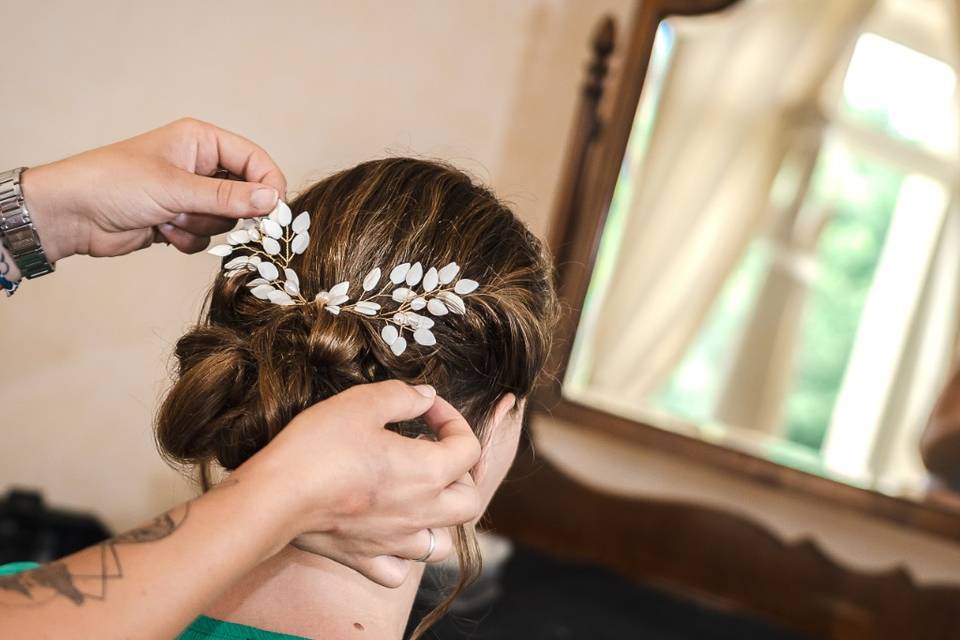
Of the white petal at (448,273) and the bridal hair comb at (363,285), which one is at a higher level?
the white petal at (448,273)

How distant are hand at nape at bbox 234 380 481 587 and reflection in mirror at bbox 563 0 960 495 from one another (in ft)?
3.99

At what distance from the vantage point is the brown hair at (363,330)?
0.87 meters

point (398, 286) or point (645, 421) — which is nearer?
point (398, 286)

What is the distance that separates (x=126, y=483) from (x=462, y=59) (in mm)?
1437

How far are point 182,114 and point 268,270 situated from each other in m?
1.34

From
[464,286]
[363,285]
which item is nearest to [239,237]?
[363,285]

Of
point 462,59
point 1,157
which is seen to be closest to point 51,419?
point 1,157

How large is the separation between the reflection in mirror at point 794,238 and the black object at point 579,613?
1.26 ft

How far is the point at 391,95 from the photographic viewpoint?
7.32ft

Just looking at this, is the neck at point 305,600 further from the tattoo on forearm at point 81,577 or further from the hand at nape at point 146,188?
the hand at nape at point 146,188

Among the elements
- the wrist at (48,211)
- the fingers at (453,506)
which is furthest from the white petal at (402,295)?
the wrist at (48,211)

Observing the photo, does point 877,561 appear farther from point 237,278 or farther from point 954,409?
point 237,278

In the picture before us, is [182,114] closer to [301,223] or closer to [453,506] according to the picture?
[301,223]

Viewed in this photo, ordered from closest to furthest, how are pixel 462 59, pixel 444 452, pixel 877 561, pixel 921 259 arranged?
1. pixel 444 452
2. pixel 921 259
3. pixel 877 561
4. pixel 462 59
